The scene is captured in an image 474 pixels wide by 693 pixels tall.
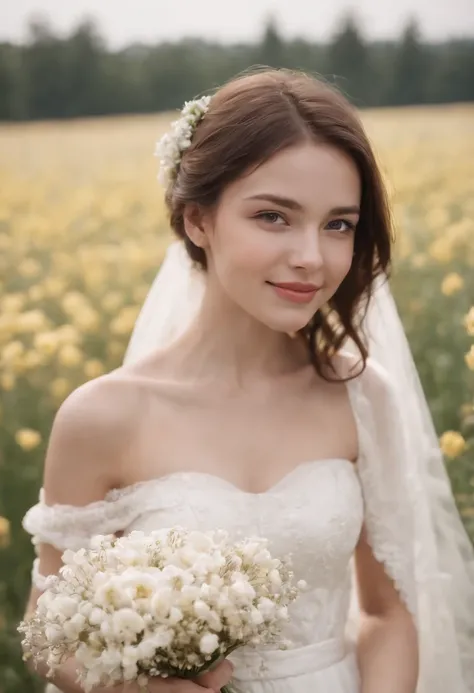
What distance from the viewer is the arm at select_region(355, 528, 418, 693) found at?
1.36 meters

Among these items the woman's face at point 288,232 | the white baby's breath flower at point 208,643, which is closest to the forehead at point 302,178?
the woman's face at point 288,232

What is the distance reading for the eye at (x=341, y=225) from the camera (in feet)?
4.24

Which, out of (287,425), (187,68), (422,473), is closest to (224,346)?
(287,425)

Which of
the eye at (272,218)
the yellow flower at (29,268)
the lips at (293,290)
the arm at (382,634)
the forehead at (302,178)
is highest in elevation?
the forehead at (302,178)

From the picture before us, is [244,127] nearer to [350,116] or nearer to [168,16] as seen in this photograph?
[350,116]

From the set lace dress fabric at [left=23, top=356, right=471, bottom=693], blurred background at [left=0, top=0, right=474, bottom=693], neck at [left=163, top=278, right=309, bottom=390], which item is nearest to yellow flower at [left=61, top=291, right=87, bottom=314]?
blurred background at [left=0, top=0, right=474, bottom=693]

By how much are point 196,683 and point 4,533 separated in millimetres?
834

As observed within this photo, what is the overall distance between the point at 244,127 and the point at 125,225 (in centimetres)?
78

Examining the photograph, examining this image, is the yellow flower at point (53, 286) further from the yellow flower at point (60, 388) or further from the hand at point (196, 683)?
the hand at point (196, 683)

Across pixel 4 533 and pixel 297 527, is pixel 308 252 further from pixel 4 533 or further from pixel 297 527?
pixel 4 533

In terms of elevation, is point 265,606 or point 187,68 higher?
point 187,68

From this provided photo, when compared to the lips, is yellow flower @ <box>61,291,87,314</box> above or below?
below

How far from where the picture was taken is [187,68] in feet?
6.26

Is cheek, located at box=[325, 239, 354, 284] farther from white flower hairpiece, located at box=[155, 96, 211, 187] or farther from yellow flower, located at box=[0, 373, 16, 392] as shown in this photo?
yellow flower, located at box=[0, 373, 16, 392]
